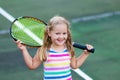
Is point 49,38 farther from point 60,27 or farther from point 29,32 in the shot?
point 29,32

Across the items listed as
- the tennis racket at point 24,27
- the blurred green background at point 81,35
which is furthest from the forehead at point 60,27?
the blurred green background at point 81,35

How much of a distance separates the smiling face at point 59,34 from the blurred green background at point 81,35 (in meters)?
2.91

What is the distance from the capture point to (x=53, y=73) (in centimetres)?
447

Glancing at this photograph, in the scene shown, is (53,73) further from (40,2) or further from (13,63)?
(40,2)

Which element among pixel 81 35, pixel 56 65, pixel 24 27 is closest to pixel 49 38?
pixel 56 65

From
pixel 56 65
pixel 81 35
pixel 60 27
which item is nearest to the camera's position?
pixel 60 27

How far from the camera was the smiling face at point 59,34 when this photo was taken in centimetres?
432

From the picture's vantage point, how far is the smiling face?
4.32m

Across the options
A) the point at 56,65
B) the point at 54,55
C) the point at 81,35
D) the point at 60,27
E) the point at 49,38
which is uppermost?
the point at 60,27

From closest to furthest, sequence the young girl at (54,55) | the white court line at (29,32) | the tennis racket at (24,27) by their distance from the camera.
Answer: the young girl at (54,55) < the tennis racket at (24,27) < the white court line at (29,32)

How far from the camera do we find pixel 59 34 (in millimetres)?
4348

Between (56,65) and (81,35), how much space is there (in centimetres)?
479

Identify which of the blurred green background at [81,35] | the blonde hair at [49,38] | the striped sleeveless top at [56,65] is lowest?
the blurred green background at [81,35]

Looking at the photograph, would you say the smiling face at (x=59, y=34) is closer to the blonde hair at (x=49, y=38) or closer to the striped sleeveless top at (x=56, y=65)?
the blonde hair at (x=49, y=38)
